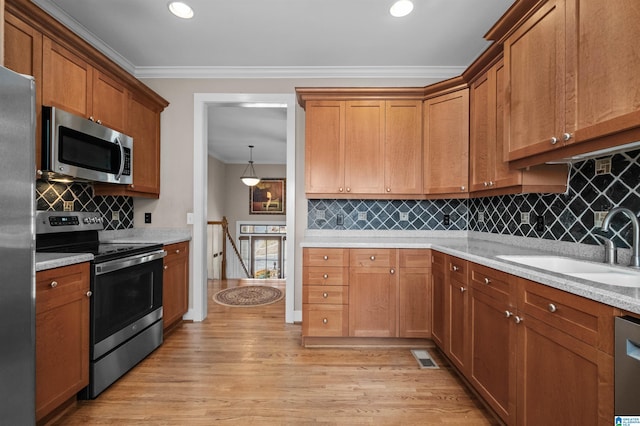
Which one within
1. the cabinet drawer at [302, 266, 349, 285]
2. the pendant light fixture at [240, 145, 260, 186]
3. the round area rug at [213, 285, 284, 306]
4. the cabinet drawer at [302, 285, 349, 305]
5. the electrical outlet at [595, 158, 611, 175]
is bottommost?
the round area rug at [213, 285, 284, 306]

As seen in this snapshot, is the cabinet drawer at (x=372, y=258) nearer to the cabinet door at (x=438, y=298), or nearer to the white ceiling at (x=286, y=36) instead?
the cabinet door at (x=438, y=298)

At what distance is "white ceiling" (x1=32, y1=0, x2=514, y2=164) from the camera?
2297mm

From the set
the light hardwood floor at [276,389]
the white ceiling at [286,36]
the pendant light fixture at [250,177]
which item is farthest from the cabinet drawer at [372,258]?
the pendant light fixture at [250,177]

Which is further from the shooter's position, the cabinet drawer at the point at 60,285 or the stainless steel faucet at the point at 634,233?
the cabinet drawer at the point at 60,285

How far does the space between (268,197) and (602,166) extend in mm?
8173

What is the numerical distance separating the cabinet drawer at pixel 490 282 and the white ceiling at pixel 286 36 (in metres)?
1.94

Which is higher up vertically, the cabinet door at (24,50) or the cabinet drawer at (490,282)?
the cabinet door at (24,50)

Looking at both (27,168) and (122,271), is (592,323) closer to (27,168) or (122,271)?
(27,168)

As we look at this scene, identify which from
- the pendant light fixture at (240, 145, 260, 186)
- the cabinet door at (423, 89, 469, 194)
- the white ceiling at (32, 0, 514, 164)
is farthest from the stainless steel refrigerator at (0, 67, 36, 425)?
the pendant light fixture at (240, 145, 260, 186)

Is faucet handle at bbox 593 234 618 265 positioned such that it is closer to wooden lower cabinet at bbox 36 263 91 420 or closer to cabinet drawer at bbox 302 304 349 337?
cabinet drawer at bbox 302 304 349 337

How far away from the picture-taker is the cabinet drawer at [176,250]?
283cm

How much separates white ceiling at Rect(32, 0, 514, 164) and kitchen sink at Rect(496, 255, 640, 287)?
72.2 inches

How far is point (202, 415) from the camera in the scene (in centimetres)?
178

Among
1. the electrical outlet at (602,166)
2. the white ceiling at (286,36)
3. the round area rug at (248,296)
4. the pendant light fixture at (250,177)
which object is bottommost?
the round area rug at (248,296)
